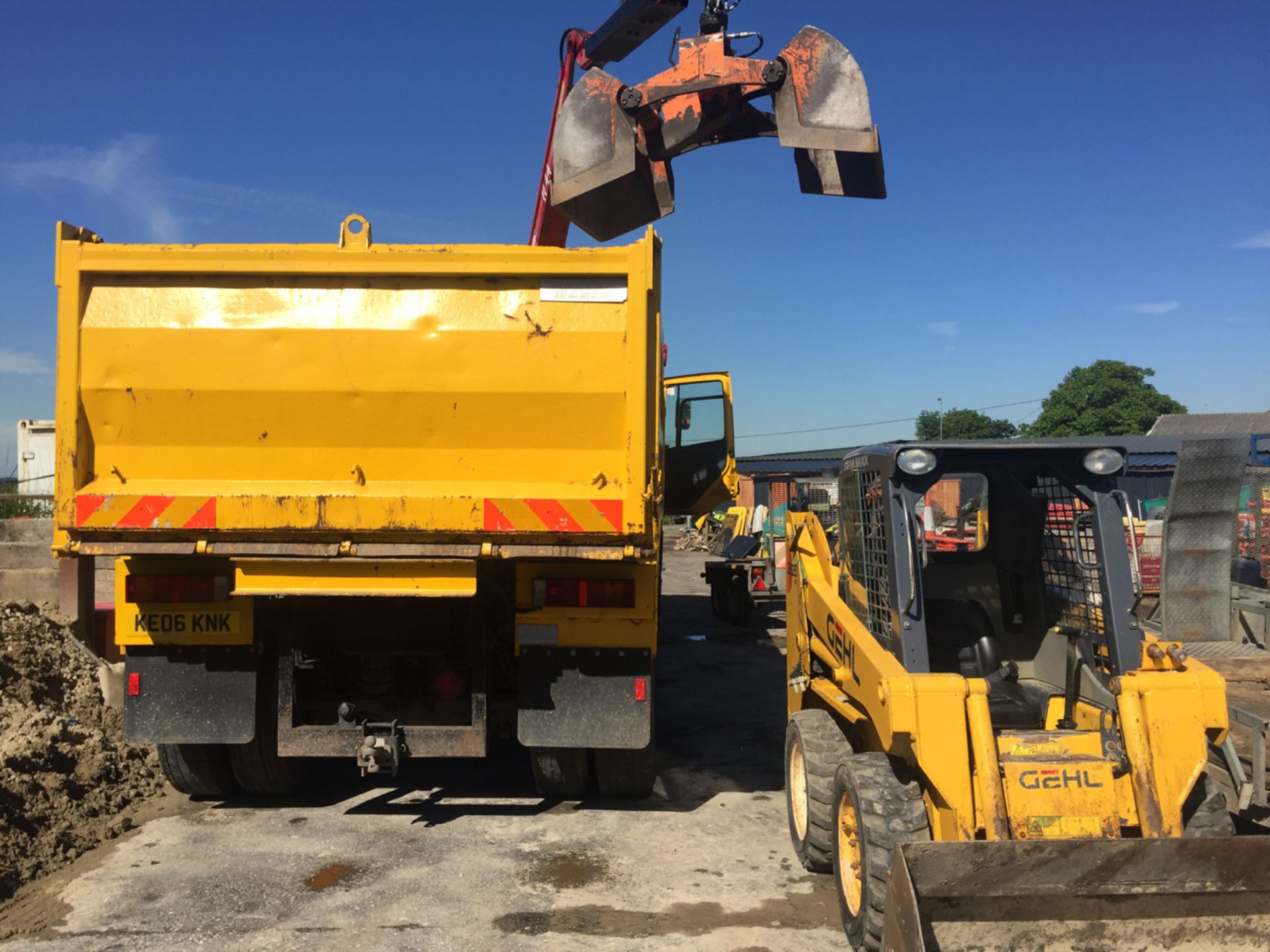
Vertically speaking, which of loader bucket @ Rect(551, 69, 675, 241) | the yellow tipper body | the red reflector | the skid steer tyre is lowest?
the skid steer tyre

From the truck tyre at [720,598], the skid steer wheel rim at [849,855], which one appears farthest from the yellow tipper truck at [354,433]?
the truck tyre at [720,598]

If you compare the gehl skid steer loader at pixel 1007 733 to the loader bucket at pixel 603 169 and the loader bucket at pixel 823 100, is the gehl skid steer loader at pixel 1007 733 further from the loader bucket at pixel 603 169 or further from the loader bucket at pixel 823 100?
the loader bucket at pixel 603 169

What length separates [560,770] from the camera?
17.4 feet

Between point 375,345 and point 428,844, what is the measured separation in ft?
8.70

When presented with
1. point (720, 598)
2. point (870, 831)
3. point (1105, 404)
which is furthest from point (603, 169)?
point (1105, 404)

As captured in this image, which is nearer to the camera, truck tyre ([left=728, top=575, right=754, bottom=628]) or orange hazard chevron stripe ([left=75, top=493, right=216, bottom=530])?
orange hazard chevron stripe ([left=75, top=493, right=216, bottom=530])

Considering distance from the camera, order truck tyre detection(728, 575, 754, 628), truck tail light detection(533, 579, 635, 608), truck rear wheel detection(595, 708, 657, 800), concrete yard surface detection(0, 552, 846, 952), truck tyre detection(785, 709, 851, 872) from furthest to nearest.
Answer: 1. truck tyre detection(728, 575, 754, 628)
2. truck rear wheel detection(595, 708, 657, 800)
3. truck tail light detection(533, 579, 635, 608)
4. truck tyre detection(785, 709, 851, 872)
5. concrete yard surface detection(0, 552, 846, 952)

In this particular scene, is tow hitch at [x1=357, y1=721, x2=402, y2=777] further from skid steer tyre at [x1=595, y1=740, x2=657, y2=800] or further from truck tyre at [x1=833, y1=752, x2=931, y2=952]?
truck tyre at [x1=833, y1=752, x2=931, y2=952]

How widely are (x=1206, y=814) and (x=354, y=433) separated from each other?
3.96 meters

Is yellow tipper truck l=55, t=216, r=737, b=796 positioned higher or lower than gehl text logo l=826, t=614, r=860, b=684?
higher

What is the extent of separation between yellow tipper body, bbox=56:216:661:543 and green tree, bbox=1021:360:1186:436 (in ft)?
215

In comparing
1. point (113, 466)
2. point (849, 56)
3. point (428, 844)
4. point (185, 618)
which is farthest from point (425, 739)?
point (849, 56)

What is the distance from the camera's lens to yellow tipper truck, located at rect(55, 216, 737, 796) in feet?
14.1

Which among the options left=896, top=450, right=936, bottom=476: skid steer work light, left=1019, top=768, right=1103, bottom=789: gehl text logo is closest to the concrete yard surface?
left=1019, top=768, right=1103, bottom=789: gehl text logo
